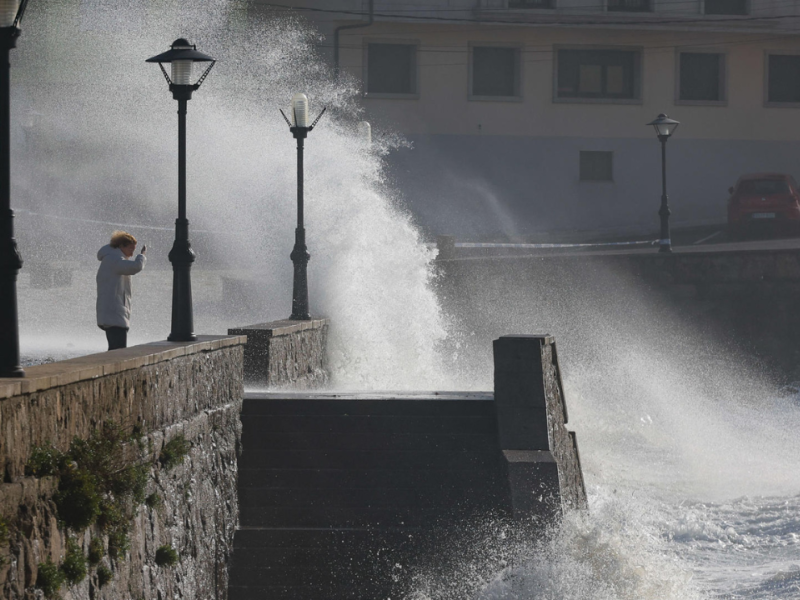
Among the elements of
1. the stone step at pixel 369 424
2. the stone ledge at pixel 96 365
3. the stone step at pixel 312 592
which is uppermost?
the stone ledge at pixel 96 365

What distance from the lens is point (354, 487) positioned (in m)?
9.46

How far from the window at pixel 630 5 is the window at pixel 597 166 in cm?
397

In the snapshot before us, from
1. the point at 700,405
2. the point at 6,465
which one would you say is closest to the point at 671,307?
the point at 700,405

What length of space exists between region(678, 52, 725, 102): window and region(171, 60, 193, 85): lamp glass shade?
89.5ft

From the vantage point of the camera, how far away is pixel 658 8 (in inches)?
1331

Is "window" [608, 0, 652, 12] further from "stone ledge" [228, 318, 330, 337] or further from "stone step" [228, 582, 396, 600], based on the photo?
"stone step" [228, 582, 396, 600]

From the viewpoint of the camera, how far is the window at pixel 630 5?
1324 inches

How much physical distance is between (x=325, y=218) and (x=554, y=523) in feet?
31.7

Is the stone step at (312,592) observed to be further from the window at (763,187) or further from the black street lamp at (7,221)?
the window at (763,187)

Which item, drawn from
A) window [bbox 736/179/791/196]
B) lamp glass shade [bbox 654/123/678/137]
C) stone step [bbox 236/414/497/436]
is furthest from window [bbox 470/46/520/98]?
stone step [bbox 236/414/497/436]

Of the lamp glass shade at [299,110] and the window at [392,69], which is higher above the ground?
the window at [392,69]

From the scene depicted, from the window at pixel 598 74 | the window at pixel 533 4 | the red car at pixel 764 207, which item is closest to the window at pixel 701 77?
the window at pixel 598 74

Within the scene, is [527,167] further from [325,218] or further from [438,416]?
[438,416]

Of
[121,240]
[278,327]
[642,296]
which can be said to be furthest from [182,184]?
[642,296]
